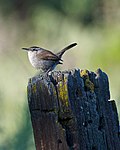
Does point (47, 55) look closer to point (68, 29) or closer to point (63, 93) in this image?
point (63, 93)

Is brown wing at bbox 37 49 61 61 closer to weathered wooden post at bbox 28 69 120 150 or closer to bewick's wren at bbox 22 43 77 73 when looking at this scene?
bewick's wren at bbox 22 43 77 73

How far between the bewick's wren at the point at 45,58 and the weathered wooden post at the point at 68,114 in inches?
103

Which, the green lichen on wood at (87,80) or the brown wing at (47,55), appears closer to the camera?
the green lichen on wood at (87,80)

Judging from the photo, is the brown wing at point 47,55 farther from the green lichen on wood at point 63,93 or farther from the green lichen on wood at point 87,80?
the green lichen on wood at point 63,93

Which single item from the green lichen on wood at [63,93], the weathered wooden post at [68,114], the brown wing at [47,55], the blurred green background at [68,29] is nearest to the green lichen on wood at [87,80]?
the weathered wooden post at [68,114]

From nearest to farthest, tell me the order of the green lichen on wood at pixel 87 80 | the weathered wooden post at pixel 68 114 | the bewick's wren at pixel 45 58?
the weathered wooden post at pixel 68 114
the green lichen on wood at pixel 87 80
the bewick's wren at pixel 45 58

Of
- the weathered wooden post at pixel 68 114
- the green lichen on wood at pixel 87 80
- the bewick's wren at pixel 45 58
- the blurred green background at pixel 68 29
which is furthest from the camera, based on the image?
the blurred green background at pixel 68 29

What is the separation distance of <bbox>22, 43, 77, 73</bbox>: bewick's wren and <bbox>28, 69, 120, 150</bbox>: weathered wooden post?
8.61 feet

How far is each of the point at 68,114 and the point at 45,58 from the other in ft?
10.1

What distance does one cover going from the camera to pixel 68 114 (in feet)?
9.97

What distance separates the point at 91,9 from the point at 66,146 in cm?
910

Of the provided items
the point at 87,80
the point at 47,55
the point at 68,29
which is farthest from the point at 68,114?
the point at 68,29

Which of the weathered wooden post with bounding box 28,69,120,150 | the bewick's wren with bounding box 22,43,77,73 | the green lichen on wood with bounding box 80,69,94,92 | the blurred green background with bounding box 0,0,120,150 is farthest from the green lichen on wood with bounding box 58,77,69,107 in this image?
the blurred green background with bounding box 0,0,120,150

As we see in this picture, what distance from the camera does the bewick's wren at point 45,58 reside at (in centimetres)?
593
